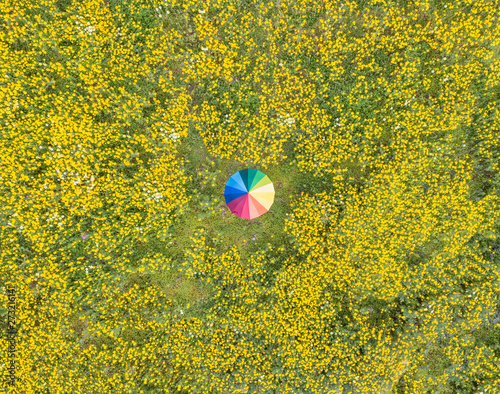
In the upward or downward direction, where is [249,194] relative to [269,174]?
downward

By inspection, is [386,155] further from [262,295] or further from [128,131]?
[128,131]

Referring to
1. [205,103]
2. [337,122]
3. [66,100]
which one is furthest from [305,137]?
[66,100]

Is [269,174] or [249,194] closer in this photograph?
[249,194]

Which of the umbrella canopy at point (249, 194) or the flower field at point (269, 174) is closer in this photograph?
the umbrella canopy at point (249, 194)

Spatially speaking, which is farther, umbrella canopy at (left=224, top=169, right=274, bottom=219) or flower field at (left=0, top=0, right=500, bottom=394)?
flower field at (left=0, top=0, right=500, bottom=394)
